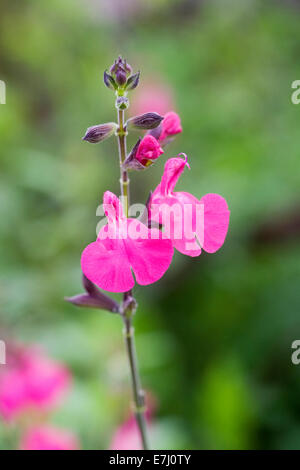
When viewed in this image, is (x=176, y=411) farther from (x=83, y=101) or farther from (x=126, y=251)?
(x=83, y=101)

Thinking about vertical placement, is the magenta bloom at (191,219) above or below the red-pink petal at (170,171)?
below

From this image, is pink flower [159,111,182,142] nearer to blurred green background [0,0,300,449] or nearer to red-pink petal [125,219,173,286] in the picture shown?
red-pink petal [125,219,173,286]

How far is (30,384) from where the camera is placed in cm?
133

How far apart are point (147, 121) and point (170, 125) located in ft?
0.33

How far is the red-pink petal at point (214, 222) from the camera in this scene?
70cm

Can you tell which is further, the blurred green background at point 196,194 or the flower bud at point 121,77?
the blurred green background at point 196,194

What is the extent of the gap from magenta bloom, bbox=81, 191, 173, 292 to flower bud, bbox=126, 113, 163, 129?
139 mm

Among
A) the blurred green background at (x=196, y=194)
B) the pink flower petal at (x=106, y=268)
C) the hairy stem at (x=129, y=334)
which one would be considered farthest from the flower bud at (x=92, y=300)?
the blurred green background at (x=196, y=194)

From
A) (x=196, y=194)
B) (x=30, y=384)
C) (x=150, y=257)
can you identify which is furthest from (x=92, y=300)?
(x=196, y=194)

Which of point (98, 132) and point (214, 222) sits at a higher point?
point (98, 132)

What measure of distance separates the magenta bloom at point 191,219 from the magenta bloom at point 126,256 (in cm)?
4

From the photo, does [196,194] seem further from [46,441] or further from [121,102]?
[121,102]

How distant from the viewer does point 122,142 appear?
0.71 metres

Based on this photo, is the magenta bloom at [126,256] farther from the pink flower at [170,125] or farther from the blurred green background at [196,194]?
the blurred green background at [196,194]
